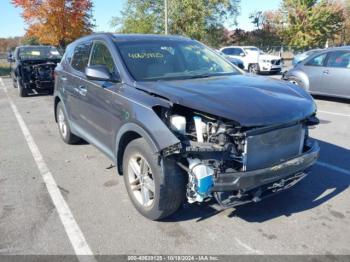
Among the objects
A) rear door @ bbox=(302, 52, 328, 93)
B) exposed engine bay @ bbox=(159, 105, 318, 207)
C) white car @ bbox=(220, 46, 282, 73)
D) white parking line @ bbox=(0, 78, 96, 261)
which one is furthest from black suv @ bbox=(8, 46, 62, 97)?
white car @ bbox=(220, 46, 282, 73)

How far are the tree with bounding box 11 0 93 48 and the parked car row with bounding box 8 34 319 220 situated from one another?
25.0m

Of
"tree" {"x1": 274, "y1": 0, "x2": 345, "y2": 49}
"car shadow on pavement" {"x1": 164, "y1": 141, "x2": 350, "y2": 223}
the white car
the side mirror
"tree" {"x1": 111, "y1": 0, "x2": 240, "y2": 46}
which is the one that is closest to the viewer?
"car shadow on pavement" {"x1": 164, "y1": 141, "x2": 350, "y2": 223}

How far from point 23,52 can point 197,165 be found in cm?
1308

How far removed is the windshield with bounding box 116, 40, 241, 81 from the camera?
4164 millimetres

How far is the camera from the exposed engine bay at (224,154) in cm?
310

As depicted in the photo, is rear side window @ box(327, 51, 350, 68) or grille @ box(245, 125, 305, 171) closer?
grille @ box(245, 125, 305, 171)

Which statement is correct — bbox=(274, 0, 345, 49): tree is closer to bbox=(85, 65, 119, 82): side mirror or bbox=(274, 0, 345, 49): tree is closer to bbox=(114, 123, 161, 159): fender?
bbox=(85, 65, 119, 82): side mirror

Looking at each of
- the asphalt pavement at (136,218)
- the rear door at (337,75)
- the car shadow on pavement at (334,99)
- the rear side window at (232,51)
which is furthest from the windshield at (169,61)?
the rear side window at (232,51)

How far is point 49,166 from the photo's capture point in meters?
5.45

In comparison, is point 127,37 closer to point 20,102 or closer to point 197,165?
point 197,165

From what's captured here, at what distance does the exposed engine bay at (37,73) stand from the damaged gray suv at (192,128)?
29.3 feet

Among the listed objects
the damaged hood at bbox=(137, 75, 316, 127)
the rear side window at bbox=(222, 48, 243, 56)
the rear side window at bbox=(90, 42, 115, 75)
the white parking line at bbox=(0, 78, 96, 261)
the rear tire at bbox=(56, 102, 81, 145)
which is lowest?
the white parking line at bbox=(0, 78, 96, 261)

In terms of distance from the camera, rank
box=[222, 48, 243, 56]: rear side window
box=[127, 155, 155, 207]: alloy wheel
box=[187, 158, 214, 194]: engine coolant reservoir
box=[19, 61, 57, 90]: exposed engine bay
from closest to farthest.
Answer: box=[187, 158, 214, 194]: engine coolant reservoir
box=[127, 155, 155, 207]: alloy wheel
box=[19, 61, 57, 90]: exposed engine bay
box=[222, 48, 243, 56]: rear side window

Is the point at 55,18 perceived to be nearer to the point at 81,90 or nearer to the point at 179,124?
the point at 81,90
